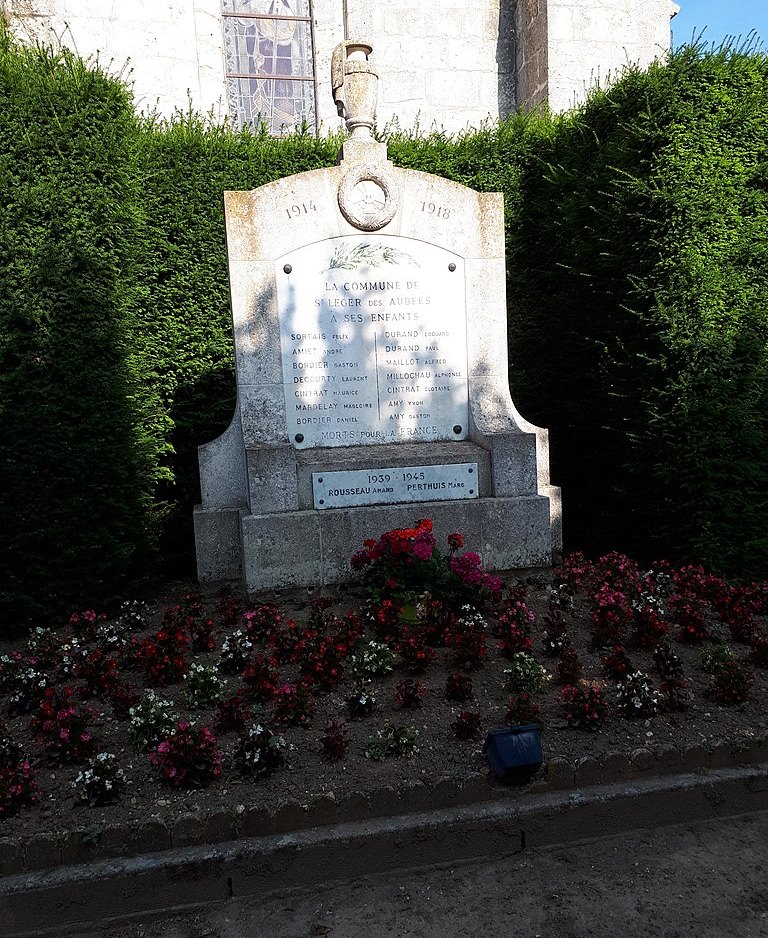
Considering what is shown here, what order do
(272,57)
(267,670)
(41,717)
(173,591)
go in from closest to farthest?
(41,717), (267,670), (173,591), (272,57)

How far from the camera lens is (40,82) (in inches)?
210

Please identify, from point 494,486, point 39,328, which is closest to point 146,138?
point 39,328

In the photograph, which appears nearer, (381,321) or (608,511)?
(381,321)

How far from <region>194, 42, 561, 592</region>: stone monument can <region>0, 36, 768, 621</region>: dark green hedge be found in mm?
885

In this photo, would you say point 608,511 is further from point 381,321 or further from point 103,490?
point 103,490

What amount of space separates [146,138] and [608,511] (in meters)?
5.47

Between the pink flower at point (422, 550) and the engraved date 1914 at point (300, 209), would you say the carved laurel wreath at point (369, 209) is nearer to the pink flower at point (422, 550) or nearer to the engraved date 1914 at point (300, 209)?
the engraved date 1914 at point (300, 209)

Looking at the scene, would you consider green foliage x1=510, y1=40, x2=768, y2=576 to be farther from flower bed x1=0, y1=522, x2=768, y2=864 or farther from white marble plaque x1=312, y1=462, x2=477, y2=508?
white marble plaque x1=312, y1=462, x2=477, y2=508

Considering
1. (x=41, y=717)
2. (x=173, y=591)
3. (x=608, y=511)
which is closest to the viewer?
(x=41, y=717)

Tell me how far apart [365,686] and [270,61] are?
961 cm

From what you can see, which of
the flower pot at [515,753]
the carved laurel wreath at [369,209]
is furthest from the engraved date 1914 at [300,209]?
the flower pot at [515,753]

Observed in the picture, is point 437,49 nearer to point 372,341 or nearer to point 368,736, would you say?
point 372,341

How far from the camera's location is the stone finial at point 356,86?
545cm

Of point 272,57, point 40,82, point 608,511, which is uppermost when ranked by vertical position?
point 272,57
